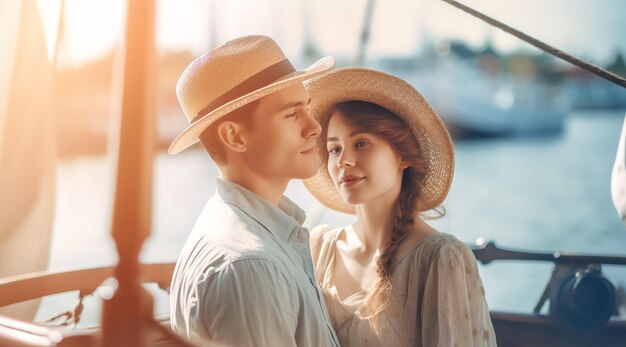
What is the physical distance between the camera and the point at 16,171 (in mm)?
2266

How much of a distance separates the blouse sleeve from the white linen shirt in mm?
223

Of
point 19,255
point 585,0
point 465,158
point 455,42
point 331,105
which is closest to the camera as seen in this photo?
point 331,105

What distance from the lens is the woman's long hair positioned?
1.76 metres

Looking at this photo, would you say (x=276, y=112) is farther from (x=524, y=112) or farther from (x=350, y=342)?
(x=524, y=112)

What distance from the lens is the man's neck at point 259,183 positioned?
1641 mm

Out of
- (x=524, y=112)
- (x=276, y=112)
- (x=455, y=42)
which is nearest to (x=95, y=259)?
(x=276, y=112)

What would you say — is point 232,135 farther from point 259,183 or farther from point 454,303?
point 454,303

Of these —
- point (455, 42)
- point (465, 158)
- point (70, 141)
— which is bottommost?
point (465, 158)

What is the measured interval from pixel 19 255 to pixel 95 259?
10444 millimetres

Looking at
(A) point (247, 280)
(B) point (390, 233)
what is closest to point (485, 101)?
(B) point (390, 233)

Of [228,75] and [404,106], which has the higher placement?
[228,75]

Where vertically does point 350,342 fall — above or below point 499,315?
above

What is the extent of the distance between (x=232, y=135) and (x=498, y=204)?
19.3m

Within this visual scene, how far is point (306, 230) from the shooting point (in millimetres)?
1670
